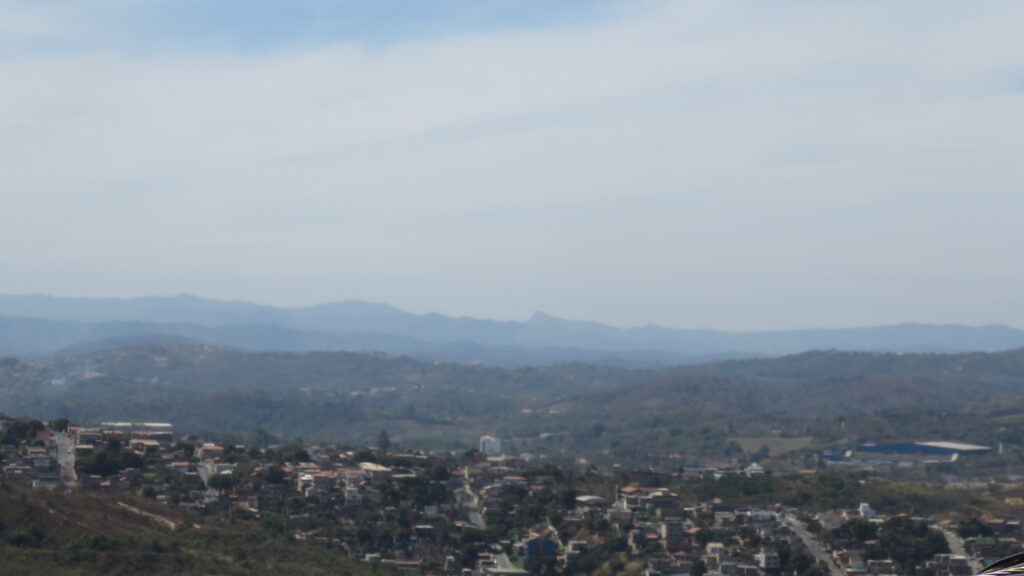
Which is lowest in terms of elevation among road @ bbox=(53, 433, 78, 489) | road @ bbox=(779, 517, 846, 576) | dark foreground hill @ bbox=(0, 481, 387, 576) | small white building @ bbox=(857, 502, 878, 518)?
road @ bbox=(779, 517, 846, 576)

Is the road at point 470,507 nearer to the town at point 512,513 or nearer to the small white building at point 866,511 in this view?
the town at point 512,513

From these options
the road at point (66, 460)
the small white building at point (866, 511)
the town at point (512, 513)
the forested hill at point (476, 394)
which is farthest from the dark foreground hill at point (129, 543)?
the forested hill at point (476, 394)

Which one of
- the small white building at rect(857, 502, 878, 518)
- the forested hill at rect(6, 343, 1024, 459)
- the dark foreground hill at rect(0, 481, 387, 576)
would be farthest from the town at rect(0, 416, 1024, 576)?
the forested hill at rect(6, 343, 1024, 459)

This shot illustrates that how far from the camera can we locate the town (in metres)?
31.4

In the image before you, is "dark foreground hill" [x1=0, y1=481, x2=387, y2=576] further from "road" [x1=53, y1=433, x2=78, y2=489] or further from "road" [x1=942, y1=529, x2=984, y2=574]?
"road" [x1=942, y1=529, x2=984, y2=574]

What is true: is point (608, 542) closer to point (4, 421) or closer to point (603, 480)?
point (603, 480)

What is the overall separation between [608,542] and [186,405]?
209 ft

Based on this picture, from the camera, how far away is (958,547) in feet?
109

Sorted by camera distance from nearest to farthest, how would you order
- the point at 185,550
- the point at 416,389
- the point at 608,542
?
the point at 185,550
the point at 608,542
the point at 416,389

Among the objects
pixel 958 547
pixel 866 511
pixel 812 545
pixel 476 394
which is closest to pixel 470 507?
pixel 812 545

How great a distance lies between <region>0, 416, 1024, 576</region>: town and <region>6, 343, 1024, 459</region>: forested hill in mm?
32971

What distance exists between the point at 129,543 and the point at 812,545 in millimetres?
17390

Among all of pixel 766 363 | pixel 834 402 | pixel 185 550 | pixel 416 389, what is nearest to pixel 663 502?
pixel 185 550

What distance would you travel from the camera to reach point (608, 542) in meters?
32.8
